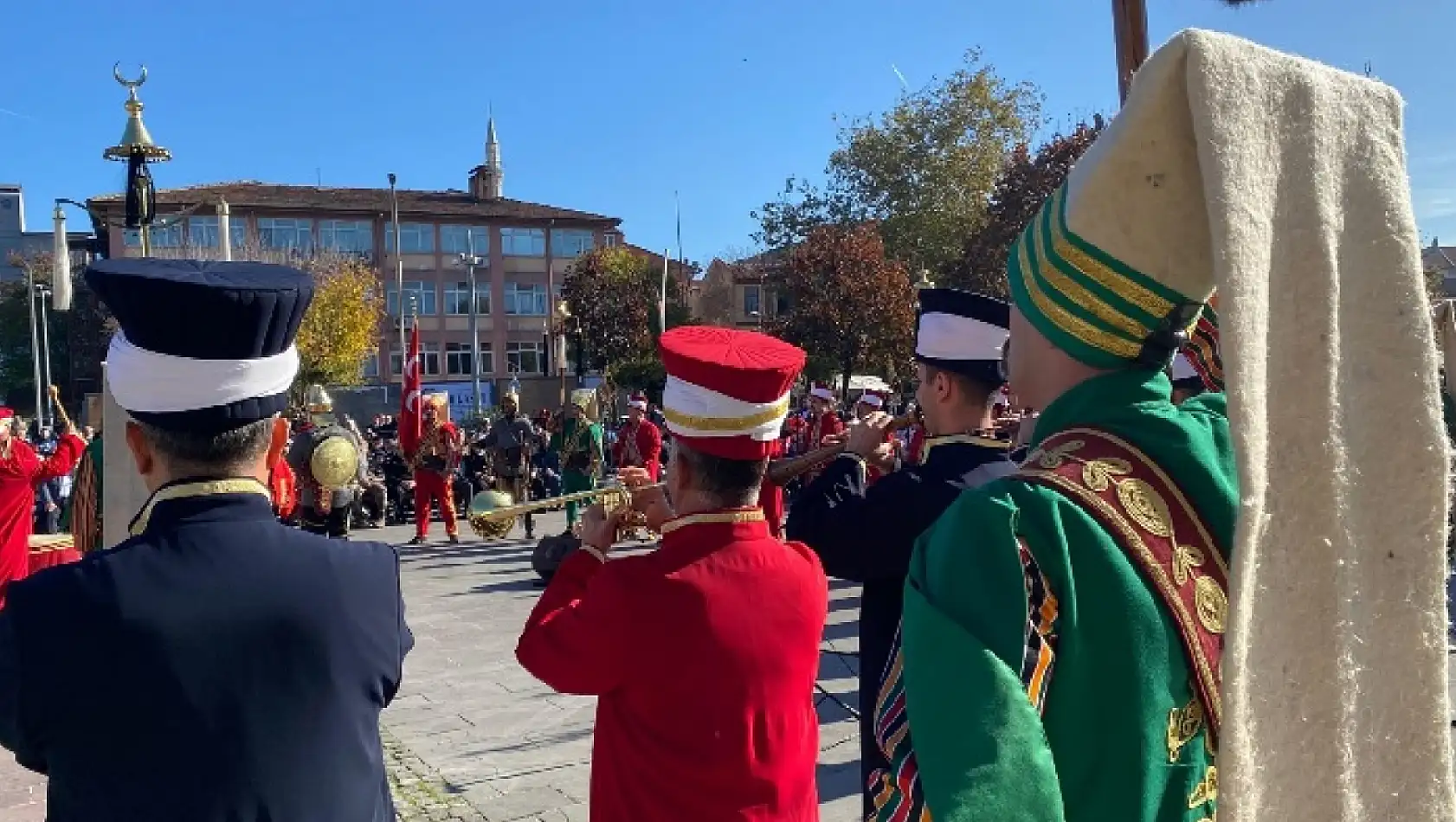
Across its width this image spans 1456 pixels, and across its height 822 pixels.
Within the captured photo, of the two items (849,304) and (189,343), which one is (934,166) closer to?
(849,304)

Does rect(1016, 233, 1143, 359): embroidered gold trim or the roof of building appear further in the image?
the roof of building

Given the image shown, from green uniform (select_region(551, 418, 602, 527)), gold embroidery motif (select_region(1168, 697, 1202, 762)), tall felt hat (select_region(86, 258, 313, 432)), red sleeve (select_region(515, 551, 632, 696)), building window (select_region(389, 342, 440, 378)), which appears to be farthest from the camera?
building window (select_region(389, 342, 440, 378))

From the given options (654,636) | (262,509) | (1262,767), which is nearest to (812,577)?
(654,636)

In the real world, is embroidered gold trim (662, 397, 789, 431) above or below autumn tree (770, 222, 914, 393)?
below

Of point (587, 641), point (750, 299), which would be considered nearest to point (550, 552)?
point (587, 641)

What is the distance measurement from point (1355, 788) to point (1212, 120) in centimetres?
76

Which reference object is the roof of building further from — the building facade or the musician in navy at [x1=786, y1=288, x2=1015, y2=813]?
the musician in navy at [x1=786, y1=288, x2=1015, y2=813]

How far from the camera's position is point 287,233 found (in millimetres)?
51062

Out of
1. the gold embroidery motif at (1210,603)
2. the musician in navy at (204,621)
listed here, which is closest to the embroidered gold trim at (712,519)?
the musician in navy at (204,621)

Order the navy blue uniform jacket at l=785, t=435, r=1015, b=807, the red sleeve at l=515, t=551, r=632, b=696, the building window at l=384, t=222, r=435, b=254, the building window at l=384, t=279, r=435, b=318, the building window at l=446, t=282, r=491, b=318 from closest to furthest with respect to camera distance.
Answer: the red sleeve at l=515, t=551, r=632, b=696 → the navy blue uniform jacket at l=785, t=435, r=1015, b=807 → the building window at l=384, t=222, r=435, b=254 → the building window at l=384, t=279, r=435, b=318 → the building window at l=446, t=282, r=491, b=318

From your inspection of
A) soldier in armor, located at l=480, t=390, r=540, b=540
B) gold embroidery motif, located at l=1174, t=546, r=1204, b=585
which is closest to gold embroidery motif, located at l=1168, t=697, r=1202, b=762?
gold embroidery motif, located at l=1174, t=546, r=1204, b=585

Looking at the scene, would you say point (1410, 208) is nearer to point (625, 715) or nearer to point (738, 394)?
point (738, 394)

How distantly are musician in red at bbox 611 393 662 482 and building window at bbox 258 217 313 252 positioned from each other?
40.8 metres

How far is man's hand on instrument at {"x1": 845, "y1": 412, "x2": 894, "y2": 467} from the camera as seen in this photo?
3.54 metres
